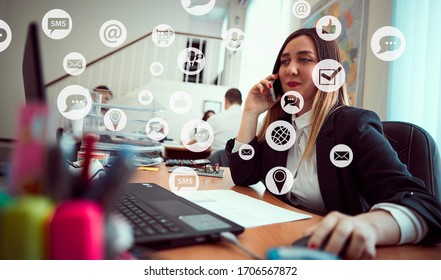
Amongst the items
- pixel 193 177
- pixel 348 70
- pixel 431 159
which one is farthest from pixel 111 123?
pixel 431 159

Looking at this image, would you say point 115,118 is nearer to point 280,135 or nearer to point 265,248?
point 280,135

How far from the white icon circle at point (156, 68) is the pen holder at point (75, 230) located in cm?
378

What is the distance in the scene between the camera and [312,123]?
674 millimetres

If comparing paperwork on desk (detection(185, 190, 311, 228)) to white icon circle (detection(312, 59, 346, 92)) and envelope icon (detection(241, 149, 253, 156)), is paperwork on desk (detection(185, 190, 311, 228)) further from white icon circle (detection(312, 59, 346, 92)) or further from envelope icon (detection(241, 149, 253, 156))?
white icon circle (detection(312, 59, 346, 92))

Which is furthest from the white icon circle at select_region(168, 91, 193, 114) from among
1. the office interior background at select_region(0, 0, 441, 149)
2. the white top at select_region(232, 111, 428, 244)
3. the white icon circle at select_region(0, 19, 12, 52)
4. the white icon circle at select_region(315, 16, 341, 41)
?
the white icon circle at select_region(0, 19, 12, 52)

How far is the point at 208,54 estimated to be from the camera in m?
3.85

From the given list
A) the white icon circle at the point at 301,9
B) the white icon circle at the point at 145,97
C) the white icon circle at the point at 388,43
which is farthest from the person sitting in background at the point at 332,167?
the white icon circle at the point at 145,97

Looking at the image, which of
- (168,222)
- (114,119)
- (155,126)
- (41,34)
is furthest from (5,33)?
(155,126)

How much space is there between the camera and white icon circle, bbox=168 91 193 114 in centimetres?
353

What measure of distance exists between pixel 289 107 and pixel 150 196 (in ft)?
1.69

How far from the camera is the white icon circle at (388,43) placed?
984mm

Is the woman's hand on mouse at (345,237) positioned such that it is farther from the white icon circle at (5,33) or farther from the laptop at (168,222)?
the white icon circle at (5,33)

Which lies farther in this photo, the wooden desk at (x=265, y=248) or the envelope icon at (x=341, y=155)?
the envelope icon at (x=341, y=155)
